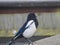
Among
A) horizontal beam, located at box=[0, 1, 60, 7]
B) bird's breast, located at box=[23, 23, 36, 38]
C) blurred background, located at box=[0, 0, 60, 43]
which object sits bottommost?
blurred background, located at box=[0, 0, 60, 43]

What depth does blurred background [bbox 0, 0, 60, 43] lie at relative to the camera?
848 centimetres

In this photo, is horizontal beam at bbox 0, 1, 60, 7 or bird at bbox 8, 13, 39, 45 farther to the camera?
horizontal beam at bbox 0, 1, 60, 7

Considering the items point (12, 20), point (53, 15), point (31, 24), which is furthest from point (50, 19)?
point (31, 24)

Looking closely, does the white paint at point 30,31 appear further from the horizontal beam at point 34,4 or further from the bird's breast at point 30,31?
the horizontal beam at point 34,4

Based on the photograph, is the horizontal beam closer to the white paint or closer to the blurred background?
the blurred background

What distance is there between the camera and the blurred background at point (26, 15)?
848 cm

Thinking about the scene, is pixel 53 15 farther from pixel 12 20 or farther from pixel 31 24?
pixel 31 24

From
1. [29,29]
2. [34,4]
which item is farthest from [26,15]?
[29,29]

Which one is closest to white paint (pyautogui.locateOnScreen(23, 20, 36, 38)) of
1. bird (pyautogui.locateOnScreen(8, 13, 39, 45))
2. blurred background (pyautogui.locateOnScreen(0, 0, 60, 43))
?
bird (pyautogui.locateOnScreen(8, 13, 39, 45))

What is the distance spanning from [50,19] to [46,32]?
1.14 ft

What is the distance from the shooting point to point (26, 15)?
8.57 metres

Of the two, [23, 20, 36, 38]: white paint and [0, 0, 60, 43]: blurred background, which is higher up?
[23, 20, 36, 38]: white paint

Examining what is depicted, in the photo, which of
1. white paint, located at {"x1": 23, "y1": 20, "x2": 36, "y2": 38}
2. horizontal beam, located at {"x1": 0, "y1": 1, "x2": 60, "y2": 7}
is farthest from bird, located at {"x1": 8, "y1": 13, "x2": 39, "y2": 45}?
horizontal beam, located at {"x1": 0, "y1": 1, "x2": 60, "y2": 7}

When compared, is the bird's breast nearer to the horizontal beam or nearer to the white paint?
the white paint
